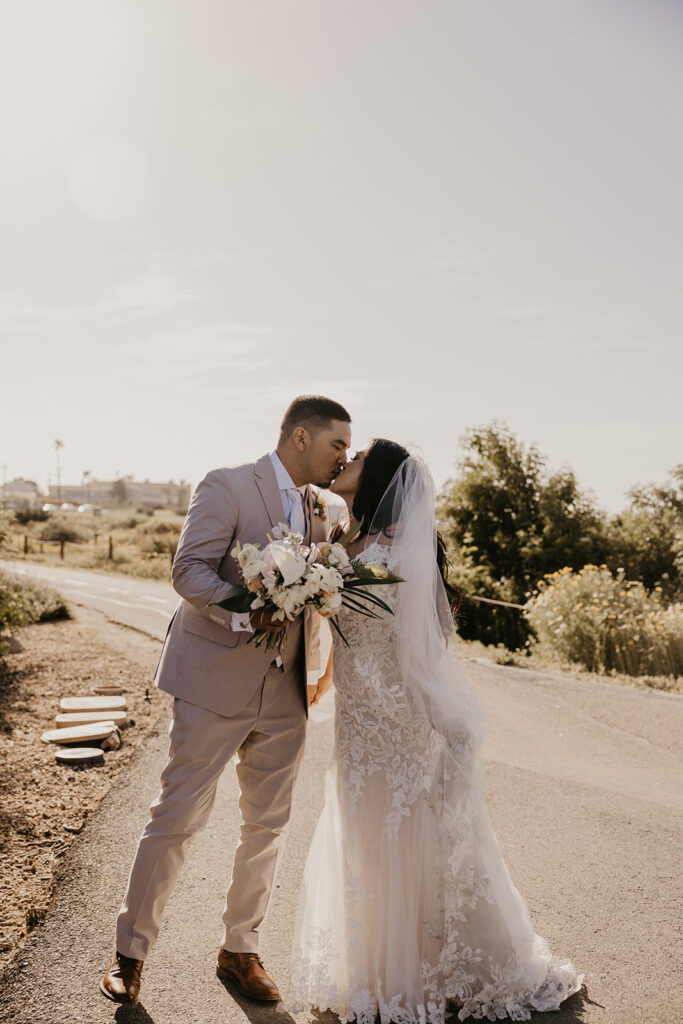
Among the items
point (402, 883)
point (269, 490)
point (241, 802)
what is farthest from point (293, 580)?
point (402, 883)

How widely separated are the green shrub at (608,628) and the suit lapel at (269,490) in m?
8.84

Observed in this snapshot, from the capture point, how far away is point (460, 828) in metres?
3.44

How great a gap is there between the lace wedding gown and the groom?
0.22m

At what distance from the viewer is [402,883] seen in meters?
3.39

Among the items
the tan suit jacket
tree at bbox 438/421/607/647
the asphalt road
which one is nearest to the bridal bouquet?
the tan suit jacket

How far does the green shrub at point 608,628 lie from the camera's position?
448 inches

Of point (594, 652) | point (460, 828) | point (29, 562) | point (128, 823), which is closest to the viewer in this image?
point (460, 828)

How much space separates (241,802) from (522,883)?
1.85m

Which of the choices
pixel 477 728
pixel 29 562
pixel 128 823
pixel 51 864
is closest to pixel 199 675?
pixel 477 728

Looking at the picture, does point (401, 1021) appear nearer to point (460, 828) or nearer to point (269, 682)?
point (460, 828)

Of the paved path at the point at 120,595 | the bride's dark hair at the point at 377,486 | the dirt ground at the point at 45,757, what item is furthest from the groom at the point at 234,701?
the paved path at the point at 120,595

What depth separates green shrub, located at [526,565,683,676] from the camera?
11367mm

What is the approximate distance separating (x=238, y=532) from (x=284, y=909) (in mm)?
2031

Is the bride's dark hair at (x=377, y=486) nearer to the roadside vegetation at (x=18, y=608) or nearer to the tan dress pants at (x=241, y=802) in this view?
the tan dress pants at (x=241, y=802)
